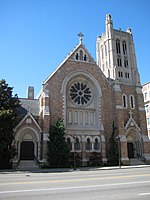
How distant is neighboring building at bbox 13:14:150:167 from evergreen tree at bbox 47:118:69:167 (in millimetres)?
938

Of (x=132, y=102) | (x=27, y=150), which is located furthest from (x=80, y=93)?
(x=27, y=150)

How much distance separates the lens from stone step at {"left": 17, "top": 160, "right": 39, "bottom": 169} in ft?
92.7

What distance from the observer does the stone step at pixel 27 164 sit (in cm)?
2826

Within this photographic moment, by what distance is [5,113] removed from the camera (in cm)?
2641

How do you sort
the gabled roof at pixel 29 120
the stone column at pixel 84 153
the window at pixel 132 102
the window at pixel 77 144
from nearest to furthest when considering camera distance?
the gabled roof at pixel 29 120 → the stone column at pixel 84 153 → the window at pixel 77 144 → the window at pixel 132 102

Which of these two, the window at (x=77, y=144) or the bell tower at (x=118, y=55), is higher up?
the bell tower at (x=118, y=55)

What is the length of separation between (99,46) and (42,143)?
26.9 m

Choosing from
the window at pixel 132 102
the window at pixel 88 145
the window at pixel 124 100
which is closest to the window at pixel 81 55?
the window at pixel 124 100

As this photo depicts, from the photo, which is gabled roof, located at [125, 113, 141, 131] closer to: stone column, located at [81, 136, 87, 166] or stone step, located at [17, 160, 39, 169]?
stone column, located at [81, 136, 87, 166]

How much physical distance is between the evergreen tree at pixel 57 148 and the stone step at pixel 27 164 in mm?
2177

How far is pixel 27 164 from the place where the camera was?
29141mm

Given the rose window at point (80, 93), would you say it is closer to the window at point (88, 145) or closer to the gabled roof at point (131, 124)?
the window at point (88, 145)

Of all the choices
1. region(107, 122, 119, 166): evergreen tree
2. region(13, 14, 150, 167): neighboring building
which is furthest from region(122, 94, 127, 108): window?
region(107, 122, 119, 166): evergreen tree

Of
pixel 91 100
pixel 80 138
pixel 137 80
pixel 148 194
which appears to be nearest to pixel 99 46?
pixel 137 80
